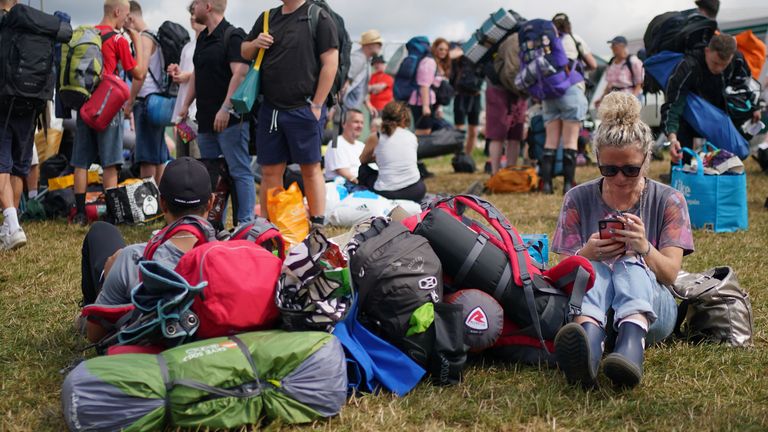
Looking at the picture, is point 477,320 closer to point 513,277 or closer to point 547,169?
point 513,277

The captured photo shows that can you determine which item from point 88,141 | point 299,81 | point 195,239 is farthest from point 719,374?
point 88,141

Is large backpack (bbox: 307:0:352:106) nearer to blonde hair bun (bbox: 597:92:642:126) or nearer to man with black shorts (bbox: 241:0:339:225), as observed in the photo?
man with black shorts (bbox: 241:0:339:225)

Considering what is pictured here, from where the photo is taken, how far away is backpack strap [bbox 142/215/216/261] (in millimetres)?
3188

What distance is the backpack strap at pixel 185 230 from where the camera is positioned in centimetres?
319

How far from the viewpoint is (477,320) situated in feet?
10.4

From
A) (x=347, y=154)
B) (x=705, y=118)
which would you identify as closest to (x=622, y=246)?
(x=705, y=118)

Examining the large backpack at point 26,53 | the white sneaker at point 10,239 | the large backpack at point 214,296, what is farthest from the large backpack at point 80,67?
the large backpack at point 214,296

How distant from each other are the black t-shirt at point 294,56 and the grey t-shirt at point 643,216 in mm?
2548

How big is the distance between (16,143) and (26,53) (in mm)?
723

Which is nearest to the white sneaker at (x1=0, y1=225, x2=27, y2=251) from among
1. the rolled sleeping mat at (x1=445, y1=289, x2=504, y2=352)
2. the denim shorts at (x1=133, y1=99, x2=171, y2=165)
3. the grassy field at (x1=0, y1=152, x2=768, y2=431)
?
the grassy field at (x1=0, y1=152, x2=768, y2=431)

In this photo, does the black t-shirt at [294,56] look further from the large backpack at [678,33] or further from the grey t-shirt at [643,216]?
→ the large backpack at [678,33]

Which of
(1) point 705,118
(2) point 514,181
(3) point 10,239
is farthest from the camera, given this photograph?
(2) point 514,181

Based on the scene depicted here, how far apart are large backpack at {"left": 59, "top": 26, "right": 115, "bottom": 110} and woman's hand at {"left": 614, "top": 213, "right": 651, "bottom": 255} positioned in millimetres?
5109

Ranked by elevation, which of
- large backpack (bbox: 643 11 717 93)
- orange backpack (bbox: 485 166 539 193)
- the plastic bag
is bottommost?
orange backpack (bbox: 485 166 539 193)
